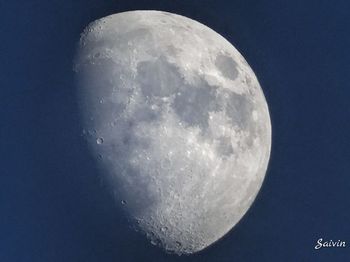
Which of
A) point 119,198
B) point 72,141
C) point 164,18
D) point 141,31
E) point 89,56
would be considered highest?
point 164,18

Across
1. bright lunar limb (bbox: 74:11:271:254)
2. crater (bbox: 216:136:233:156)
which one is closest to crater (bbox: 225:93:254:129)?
bright lunar limb (bbox: 74:11:271:254)

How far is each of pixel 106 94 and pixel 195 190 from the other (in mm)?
1863

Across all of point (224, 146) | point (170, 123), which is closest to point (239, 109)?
point (224, 146)

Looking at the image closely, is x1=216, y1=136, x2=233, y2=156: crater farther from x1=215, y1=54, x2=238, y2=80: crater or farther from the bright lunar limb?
x1=215, y1=54, x2=238, y2=80: crater

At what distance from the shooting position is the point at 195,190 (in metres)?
7.85

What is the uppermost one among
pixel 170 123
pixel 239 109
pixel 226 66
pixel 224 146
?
pixel 226 66

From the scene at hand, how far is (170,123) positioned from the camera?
299 inches

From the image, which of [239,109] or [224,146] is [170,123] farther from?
[239,109]

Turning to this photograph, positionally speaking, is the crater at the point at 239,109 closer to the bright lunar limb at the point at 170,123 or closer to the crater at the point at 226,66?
the bright lunar limb at the point at 170,123

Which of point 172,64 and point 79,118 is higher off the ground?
point 172,64

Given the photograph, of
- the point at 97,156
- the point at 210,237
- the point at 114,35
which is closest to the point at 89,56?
the point at 114,35

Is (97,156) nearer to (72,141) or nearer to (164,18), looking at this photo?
(72,141)

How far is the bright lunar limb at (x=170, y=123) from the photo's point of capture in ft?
24.7

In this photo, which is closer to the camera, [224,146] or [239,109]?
[224,146]
